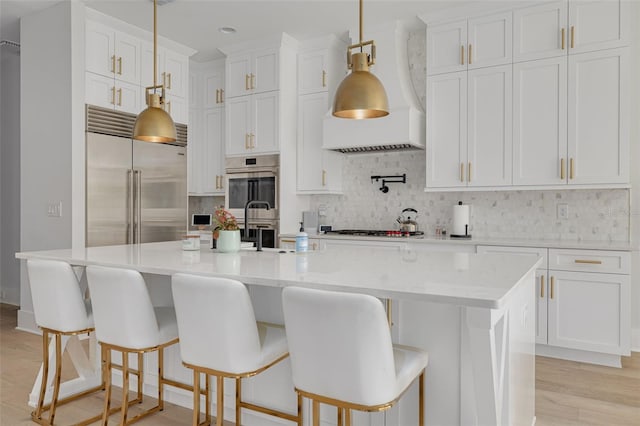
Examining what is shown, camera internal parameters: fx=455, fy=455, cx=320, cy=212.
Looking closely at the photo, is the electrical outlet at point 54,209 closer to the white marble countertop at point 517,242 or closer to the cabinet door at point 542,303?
the white marble countertop at point 517,242

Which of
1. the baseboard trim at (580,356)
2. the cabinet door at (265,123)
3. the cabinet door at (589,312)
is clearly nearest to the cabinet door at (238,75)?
the cabinet door at (265,123)

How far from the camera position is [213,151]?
557 centimetres

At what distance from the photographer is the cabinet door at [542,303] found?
3.43 meters

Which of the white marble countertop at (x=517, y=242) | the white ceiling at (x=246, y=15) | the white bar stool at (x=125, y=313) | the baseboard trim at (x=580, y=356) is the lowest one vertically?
the baseboard trim at (x=580, y=356)

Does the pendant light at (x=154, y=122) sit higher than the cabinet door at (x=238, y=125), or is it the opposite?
the cabinet door at (x=238, y=125)

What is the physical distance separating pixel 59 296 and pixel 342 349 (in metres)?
1.56

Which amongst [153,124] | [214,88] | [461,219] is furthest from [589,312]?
[214,88]

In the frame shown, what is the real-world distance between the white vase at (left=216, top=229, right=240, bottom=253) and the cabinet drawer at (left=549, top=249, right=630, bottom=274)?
7.69 ft

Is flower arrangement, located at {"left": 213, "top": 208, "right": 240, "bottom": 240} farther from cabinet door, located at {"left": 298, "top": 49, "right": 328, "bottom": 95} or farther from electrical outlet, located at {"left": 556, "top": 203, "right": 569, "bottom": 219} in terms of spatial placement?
electrical outlet, located at {"left": 556, "top": 203, "right": 569, "bottom": 219}

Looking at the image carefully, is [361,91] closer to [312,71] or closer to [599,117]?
[599,117]

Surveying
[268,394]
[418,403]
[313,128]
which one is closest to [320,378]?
[418,403]

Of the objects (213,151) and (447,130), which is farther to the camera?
(213,151)

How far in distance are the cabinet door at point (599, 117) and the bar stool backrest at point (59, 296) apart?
344cm

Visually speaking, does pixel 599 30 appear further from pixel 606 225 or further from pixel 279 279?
pixel 279 279
